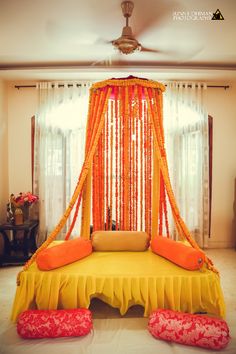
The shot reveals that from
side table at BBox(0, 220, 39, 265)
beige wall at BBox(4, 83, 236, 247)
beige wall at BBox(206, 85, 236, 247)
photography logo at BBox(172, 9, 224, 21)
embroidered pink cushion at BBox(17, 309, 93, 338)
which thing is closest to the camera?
embroidered pink cushion at BBox(17, 309, 93, 338)

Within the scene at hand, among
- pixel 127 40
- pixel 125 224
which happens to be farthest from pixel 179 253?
pixel 127 40

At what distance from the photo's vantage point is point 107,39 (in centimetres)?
345

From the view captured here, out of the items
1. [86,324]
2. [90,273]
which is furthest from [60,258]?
[86,324]

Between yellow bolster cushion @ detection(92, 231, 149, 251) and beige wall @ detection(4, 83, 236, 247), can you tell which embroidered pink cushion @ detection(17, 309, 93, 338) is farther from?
beige wall @ detection(4, 83, 236, 247)

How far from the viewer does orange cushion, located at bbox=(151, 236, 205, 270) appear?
8.38 ft

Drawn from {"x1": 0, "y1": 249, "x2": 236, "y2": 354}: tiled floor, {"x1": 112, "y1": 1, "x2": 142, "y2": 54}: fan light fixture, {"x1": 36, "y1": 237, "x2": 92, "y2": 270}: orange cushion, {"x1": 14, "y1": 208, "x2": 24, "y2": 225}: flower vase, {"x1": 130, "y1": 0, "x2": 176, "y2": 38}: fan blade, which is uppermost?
{"x1": 130, "y1": 0, "x2": 176, "y2": 38}: fan blade

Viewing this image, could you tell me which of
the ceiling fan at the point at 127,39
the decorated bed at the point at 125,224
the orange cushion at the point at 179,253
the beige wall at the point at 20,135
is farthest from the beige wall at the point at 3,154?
the orange cushion at the point at 179,253

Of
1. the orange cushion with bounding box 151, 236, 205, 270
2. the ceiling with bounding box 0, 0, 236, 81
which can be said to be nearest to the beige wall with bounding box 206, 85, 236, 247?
the ceiling with bounding box 0, 0, 236, 81

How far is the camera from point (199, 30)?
3240 millimetres

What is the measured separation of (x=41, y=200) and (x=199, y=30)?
3.18m

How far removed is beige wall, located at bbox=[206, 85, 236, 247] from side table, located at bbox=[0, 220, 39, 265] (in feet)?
9.37

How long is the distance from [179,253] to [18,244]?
269cm

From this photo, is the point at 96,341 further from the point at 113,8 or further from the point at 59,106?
the point at 59,106

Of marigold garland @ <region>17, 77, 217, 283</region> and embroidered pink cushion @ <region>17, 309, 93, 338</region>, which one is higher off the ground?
marigold garland @ <region>17, 77, 217, 283</region>
